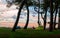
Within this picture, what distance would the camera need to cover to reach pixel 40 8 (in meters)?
37.6

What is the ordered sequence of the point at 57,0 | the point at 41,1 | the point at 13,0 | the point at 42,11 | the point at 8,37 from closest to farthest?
the point at 8,37, the point at 57,0, the point at 13,0, the point at 41,1, the point at 42,11

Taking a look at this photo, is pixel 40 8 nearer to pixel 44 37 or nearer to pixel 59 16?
pixel 59 16

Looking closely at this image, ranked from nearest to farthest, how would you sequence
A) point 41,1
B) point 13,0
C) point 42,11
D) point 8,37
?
point 8,37 → point 13,0 → point 41,1 → point 42,11

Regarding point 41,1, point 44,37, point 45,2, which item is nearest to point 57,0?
point 45,2

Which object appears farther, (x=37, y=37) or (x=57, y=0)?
(x=57, y=0)

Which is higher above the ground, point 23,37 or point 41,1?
point 41,1

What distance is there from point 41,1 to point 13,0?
5.10m

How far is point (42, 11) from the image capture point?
37719 millimetres

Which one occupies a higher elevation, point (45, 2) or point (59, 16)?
point (45, 2)

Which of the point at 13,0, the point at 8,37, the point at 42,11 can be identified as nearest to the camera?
the point at 8,37

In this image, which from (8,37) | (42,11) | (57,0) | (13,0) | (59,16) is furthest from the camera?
(59,16)

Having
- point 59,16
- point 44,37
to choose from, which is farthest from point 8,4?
point 44,37

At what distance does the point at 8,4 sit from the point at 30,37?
65.5 feet

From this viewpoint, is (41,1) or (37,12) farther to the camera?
(37,12)
